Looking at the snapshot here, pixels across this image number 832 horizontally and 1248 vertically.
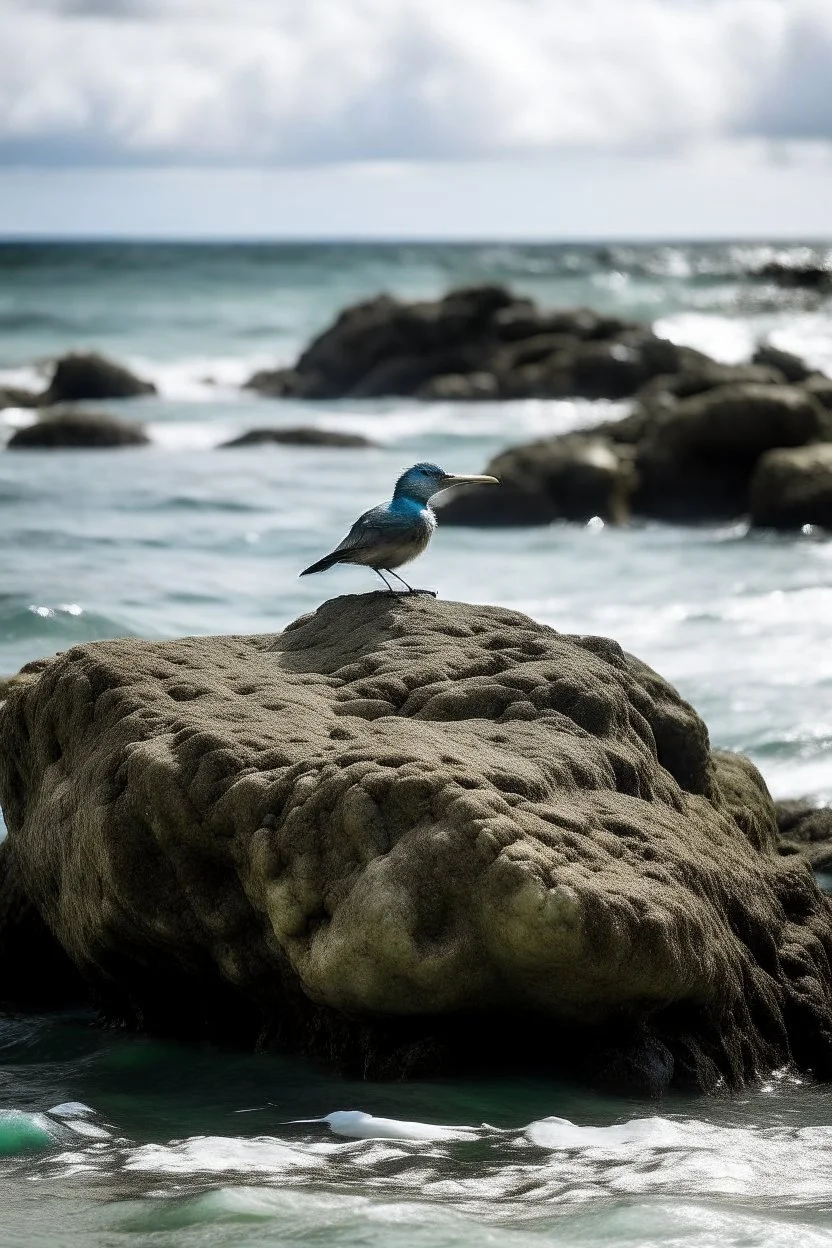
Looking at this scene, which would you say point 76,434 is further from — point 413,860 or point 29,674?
point 413,860

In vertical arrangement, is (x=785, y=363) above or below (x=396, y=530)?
above

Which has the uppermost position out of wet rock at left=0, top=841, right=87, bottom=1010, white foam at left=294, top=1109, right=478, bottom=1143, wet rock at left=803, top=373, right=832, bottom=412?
wet rock at left=803, top=373, right=832, bottom=412

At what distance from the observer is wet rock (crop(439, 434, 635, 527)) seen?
17.0 metres

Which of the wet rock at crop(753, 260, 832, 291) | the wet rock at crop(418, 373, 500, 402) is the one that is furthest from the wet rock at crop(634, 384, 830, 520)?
the wet rock at crop(753, 260, 832, 291)

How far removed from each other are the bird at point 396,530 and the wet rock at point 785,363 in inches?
833

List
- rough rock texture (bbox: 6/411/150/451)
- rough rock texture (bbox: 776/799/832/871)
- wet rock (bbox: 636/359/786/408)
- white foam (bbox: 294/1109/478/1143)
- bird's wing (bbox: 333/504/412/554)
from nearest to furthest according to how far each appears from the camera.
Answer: white foam (bbox: 294/1109/478/1143) → bird's wing (bbox: 333/504/412/554) → rough rock texture (bbox: 776/799/832/871) → rough rock texture (bbox: 6/411/150/451) → wet rock (bbox: 636/359/786/408)

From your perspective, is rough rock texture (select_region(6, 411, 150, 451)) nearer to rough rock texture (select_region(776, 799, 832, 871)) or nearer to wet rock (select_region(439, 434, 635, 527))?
wet rock (select_region(439, 434, 635, 527))

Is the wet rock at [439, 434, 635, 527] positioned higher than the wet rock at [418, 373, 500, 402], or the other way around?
the wet rock at [418, 373, 500, 402]

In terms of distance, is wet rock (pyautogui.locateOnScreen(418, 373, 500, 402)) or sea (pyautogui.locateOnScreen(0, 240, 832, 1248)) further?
wet rock (pyautogui.locateOnScreen(418, 373, 500, 402))

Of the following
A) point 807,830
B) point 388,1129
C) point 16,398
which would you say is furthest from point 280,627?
point 16,398

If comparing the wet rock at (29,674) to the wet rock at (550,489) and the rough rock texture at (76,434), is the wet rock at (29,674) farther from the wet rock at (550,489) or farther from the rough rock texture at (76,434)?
the rough rock texture at (76,434)

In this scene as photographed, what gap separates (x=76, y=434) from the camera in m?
22.4

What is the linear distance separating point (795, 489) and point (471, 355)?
16.5 meters

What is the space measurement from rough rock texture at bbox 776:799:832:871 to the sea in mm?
486
